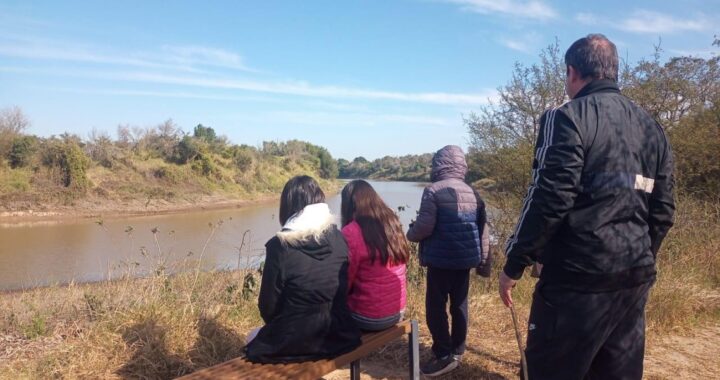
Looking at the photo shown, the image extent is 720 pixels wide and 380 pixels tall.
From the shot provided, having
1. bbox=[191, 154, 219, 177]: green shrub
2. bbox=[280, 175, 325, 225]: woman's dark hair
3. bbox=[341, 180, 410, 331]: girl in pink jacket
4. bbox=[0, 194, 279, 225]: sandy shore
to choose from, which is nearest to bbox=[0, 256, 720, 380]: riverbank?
bbox=[341, 180, 410, 331]: girl in pink jacket

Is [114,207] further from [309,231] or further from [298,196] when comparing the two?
[309,231]

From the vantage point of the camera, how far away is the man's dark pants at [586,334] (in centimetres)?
209

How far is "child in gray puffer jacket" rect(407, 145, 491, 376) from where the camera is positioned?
3723 millimetres

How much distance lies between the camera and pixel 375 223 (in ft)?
10.6

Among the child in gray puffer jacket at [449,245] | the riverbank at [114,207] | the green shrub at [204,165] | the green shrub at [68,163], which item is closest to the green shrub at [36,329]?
the child in gray puffer jacket at [449,245]

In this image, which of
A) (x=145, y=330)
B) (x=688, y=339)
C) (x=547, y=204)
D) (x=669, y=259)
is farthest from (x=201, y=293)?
(x=669, y=259)

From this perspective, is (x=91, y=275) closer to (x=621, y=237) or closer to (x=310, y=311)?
(x=310, y=311)

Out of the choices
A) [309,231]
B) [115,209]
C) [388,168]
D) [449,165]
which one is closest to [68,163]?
[115,209]

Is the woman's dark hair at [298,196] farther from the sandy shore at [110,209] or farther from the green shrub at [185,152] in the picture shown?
the green shrub at [185,152]

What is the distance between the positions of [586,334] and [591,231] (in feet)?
1.37

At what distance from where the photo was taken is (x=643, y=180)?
7.16 feet

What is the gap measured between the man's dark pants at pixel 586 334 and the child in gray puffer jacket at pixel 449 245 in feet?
4.76

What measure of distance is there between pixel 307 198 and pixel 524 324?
294 centimetres

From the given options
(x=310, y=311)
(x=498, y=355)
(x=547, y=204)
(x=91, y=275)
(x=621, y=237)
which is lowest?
(x=91, y=275)
